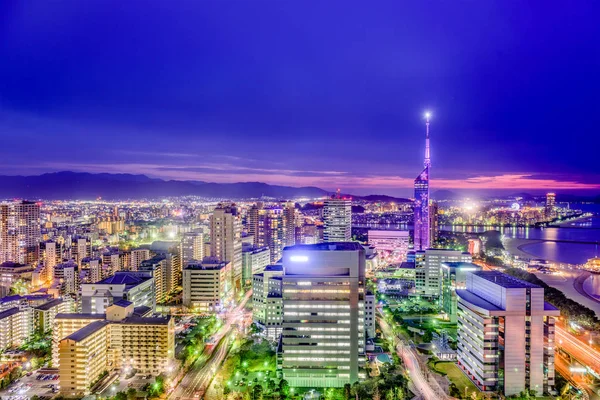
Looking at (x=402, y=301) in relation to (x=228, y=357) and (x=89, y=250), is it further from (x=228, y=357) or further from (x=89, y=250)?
(x=89, y=250)

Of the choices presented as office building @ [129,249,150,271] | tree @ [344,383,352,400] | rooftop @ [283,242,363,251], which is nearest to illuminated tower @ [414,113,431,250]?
office building @ [129,249,150,271]

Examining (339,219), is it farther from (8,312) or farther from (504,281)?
(8,312)

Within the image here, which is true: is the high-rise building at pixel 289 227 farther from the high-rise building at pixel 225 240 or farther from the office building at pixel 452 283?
the office building at pixel 452 283

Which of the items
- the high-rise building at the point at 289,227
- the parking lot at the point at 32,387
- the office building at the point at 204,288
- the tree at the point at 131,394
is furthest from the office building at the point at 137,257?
the tree at the point at 131,394

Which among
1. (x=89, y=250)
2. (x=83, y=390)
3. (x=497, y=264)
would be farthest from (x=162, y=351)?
(x=497, y=264)

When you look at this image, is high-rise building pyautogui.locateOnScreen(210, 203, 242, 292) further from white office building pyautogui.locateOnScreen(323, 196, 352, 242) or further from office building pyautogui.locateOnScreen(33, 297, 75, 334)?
white office building pyautogui.locateOnScreen(323, 196, 352, 242)

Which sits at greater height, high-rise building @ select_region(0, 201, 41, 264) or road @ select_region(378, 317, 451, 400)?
high-rise building @ select_region(0, 201, 41, 264)
